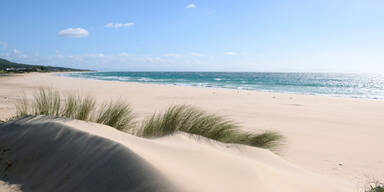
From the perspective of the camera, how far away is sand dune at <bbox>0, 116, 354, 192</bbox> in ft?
7.94

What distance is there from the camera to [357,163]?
438cm

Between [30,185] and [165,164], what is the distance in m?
1.44

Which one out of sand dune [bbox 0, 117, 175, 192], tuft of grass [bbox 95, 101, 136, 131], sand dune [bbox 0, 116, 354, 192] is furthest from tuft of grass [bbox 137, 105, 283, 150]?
sand dune [bbox 0, 117, 175, 192]

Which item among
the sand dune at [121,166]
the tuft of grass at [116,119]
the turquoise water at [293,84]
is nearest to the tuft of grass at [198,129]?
the tuft of grass at [116,119]

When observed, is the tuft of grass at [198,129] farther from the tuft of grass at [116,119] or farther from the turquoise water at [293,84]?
the turquoise water at [293,84]

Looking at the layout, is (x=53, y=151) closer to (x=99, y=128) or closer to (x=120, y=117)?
(x=99, y=128)

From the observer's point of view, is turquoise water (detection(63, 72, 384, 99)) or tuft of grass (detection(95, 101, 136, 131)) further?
turquoise water (detection(63, 72, 384, 99))

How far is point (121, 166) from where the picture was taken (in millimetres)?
2576

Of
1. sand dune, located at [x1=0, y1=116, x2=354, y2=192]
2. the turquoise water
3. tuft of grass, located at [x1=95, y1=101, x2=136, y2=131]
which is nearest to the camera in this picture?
sand dune, located at [x1=0, y1=116, x2=354, y2=192]

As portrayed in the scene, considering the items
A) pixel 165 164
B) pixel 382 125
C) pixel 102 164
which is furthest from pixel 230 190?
pixel 382 125

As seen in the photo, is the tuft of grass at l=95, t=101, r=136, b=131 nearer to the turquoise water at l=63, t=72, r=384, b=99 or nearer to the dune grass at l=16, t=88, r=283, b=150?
the dune grass at l=16, t=88, r=283, b=150

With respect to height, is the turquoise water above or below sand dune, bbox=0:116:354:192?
below

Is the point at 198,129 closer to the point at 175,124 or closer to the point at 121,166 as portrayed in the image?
the point at 175,124

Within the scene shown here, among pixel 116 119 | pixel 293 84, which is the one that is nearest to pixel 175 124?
pixel 116 119
